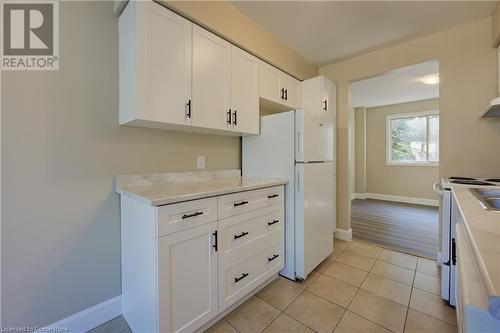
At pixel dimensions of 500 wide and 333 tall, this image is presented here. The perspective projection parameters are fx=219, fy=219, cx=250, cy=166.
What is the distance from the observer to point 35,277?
4.30 feet

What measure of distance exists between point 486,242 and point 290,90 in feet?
8.07

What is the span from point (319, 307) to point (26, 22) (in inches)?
109

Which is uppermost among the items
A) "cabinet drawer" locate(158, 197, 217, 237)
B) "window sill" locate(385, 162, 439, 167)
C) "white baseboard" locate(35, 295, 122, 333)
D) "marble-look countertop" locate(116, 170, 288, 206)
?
"window sill" locate(385, 162, 439, 167)

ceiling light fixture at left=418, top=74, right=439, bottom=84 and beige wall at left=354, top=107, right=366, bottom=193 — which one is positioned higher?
ceiling light fixture at left=418, top=74, right=439, bottom=84

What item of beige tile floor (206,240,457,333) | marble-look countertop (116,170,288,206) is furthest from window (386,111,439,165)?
marble-look countertop (116,170,288,206)

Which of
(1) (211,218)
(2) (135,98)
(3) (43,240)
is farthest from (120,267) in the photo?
(2) (135,98)

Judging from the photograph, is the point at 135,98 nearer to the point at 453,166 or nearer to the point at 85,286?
the point at 85,286

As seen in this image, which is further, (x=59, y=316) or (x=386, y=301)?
(x=386, y=301)

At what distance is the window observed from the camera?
5.05 m

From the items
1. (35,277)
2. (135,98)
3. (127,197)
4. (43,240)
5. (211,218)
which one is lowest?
(35,277)

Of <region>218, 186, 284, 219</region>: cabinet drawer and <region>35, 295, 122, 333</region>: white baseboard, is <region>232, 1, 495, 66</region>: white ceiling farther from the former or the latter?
<region>35, 295, 122, 333</region>: white baseboard

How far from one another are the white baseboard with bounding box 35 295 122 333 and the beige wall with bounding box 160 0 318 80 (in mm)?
2145

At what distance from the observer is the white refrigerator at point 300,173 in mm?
1984

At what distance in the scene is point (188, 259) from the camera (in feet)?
4.27
